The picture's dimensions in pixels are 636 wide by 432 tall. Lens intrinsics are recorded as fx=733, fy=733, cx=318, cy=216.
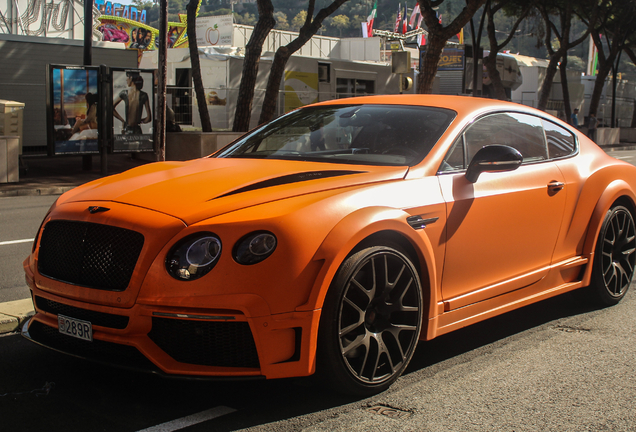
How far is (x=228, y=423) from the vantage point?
335cm

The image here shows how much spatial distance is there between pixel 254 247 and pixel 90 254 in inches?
32.8

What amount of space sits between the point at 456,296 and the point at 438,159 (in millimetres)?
795

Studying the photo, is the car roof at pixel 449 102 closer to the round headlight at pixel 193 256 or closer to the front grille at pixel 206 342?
the round headlight at pixel 193 256

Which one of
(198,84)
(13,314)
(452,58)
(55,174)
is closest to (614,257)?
(13,314)

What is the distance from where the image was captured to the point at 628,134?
42719mm

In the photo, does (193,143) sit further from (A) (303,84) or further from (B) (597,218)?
(B) (597,218)

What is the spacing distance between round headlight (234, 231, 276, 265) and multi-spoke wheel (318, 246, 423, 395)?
39 centimetres

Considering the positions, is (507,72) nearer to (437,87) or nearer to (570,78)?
(437,87)

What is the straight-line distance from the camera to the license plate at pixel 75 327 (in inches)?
135

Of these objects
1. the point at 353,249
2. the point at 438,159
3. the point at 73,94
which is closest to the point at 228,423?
the point at 353,249

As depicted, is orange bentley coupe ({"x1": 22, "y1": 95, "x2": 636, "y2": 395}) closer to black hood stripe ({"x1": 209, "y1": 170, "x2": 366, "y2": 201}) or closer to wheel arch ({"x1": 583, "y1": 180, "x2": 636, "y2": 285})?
black hood stripe ({"x1": 209, "y1": 170, "x2": 366, "y2": 201})

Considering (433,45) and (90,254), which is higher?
(433,45)

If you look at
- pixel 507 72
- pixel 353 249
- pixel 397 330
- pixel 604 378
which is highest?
pixel 507 72

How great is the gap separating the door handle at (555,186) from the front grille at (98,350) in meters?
2.91
